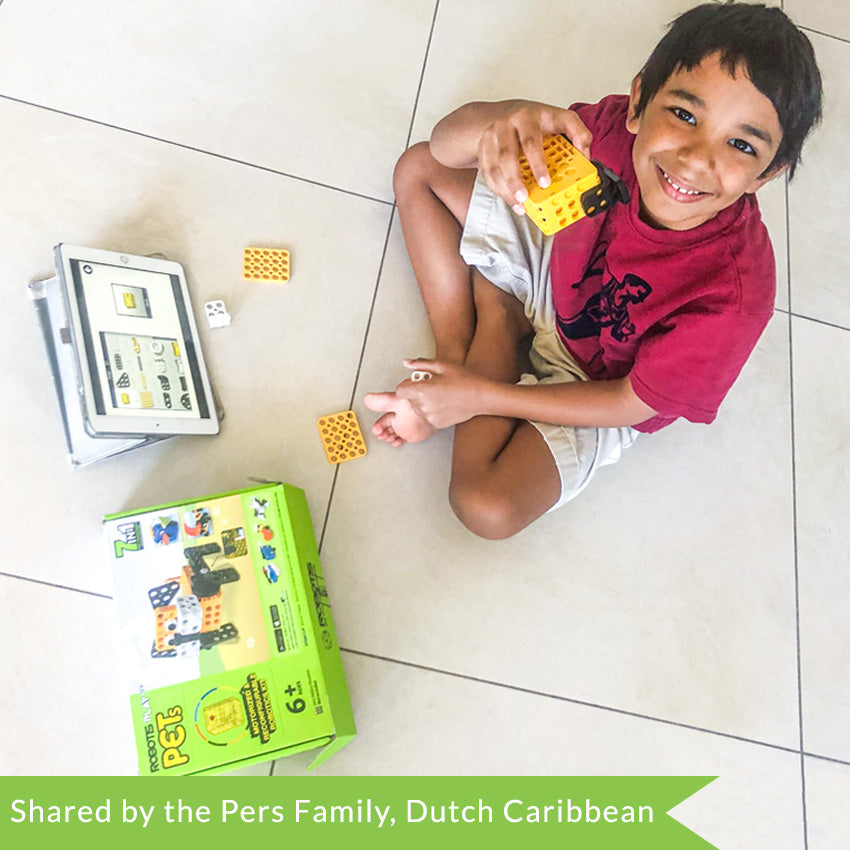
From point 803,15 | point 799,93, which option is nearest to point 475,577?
point 799,93

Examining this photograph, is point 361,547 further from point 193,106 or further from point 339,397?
point 193,106

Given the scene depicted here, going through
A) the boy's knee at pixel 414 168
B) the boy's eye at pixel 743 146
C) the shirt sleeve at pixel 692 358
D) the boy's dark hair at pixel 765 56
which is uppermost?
the boy's dark hair at pixel 765 56

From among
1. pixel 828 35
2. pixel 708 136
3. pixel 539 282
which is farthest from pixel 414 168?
pixel 828 35

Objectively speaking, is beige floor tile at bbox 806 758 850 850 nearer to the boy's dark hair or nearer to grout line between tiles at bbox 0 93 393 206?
the boy's dark hair

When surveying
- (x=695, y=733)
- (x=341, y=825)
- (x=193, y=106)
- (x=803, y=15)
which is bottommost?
(x=341, y=825)

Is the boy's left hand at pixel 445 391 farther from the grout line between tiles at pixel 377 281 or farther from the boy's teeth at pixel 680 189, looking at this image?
the boy's teeth at pixel 680 189

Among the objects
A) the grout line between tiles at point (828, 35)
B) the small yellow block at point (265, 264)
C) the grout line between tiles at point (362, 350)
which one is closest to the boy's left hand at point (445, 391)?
the grout line between tiles at point (362, 350)

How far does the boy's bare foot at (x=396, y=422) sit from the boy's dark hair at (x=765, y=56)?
45 centimetres

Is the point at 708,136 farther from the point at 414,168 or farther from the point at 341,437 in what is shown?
the point at 341,437

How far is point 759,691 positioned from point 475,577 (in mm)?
396

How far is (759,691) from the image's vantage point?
104 cm

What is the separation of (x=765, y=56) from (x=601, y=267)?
0.26m

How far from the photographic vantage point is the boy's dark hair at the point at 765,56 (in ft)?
2.36

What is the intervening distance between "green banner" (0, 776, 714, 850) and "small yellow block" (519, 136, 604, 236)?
2.20 feet
